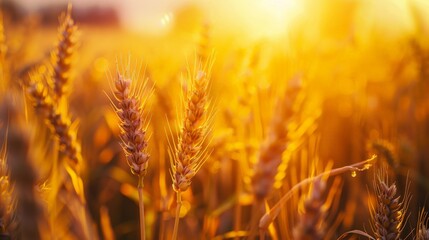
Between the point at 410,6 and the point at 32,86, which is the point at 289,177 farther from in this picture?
the point at 32,86

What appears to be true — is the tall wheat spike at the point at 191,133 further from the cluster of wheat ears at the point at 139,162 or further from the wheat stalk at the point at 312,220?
the wheat stalk at the point at 312,220

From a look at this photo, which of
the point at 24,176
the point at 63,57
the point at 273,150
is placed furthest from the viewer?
the point at 63,57

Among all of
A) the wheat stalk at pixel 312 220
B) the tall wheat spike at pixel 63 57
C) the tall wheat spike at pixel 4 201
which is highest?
the tall wheat spike at pixel 63 57

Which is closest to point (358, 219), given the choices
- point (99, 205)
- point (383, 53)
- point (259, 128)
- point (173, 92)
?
point (259, 128)

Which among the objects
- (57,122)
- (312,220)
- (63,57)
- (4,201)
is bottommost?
(312,220)

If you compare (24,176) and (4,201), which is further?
(4,201)

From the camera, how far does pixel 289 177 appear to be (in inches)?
109

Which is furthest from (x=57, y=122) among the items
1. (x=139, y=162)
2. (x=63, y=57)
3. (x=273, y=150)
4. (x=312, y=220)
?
(x=312, y=220)

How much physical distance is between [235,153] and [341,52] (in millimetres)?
2303

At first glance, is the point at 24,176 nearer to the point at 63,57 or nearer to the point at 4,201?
the point at 4,201

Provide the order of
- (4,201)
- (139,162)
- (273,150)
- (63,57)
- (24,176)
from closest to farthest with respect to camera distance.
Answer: (24,176), (4,201), (139,162), (273,150), (63,57)

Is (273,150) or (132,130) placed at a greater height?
(132,130)

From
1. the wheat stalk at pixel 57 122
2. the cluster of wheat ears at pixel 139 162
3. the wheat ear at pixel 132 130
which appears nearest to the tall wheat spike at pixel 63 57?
the cluster of wheat ears at pixel 139 162

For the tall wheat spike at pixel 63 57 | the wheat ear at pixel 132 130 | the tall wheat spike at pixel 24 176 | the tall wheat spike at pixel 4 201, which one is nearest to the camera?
the tall wheat spike at pixel 24 176
